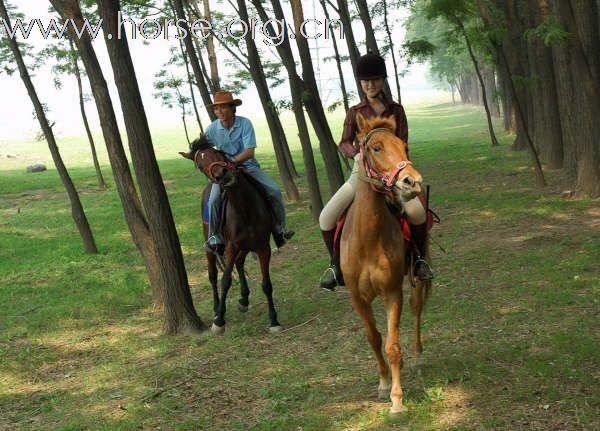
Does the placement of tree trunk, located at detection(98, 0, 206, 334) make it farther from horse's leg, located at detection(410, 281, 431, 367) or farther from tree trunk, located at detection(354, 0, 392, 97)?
tree trunk, located at detection(354, 0, 392, 97)

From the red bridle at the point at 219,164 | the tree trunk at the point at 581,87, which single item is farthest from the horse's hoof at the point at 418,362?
the tree trunk at the point at 581,87

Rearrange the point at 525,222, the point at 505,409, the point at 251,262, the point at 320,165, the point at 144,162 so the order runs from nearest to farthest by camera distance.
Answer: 1. the point at 505,409
2. the point at 144,162
3. the point at 525,222
4. the point at 251,262
5. the point at 320,165

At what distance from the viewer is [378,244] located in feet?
19.9

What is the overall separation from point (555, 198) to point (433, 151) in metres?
20.8

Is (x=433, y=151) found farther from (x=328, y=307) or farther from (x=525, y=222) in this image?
(x=328, y=307)

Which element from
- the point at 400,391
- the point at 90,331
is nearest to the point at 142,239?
the point at 90,331

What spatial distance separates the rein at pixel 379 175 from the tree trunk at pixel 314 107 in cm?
991

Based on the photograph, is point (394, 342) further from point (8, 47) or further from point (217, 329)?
point (8, 47)

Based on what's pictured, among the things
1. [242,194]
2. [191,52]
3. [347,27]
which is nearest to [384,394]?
[242,194]

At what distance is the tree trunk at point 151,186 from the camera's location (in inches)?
379

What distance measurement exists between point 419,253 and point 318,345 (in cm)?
239

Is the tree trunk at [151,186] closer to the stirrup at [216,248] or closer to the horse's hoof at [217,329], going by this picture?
the horse's hoof at [217,329]

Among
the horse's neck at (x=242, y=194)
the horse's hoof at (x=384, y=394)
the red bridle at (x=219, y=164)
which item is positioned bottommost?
the horse's hoof at (x=384, y=394)

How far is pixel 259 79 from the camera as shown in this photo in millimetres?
21344
